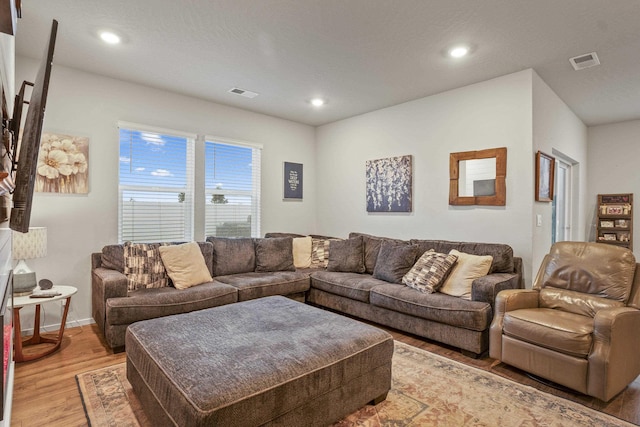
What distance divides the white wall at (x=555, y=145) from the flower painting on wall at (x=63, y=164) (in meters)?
4.43

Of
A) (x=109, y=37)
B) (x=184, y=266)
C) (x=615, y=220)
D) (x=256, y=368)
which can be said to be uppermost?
(x=109, y=37)

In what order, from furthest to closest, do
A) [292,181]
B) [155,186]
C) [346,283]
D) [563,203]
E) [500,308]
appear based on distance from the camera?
[292,181] → [563,203] → [155,186] → [346,283] → [500,308]

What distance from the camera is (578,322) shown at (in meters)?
2.32

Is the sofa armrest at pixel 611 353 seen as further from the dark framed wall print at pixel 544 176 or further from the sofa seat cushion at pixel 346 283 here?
the sofa seat cushion at pixel 346 283

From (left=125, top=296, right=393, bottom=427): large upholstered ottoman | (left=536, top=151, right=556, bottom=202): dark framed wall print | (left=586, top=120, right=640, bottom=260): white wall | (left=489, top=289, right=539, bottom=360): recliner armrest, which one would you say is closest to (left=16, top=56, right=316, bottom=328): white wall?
(left=125, top=296, right=393, bottom=427): large upholstered ottoman

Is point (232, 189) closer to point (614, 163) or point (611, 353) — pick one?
point (611, 353)

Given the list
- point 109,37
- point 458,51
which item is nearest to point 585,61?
point 458,51

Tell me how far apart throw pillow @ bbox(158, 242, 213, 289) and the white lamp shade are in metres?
0.92

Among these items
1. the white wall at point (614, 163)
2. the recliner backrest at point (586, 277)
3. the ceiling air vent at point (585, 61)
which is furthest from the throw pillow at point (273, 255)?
the white wall at point (614, 163)

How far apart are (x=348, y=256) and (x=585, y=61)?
3016 millimetres

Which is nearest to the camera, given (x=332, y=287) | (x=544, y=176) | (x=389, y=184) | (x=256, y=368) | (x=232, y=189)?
(x=256, y=368)

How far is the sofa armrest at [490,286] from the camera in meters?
2.79

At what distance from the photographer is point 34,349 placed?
2852 millimetres

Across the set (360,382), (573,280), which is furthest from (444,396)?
(573,280)
